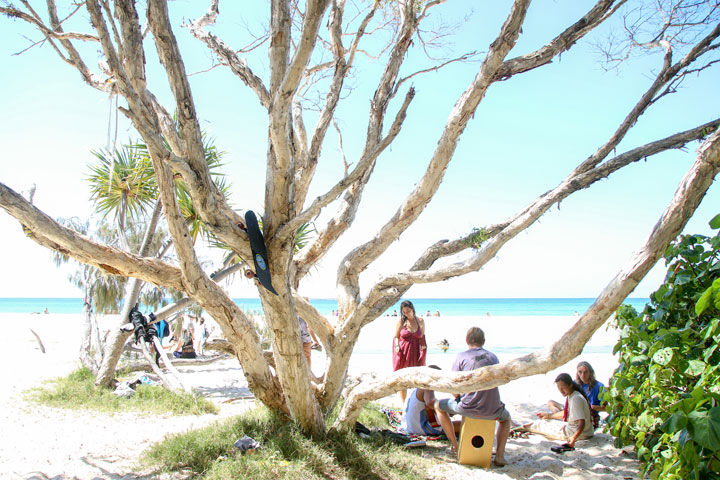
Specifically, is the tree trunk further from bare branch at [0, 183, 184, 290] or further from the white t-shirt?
A: the white t-shirt

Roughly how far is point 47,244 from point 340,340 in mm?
2519

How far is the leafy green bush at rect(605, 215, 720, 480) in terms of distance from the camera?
2301 millimetres

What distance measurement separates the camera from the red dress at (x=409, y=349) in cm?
546

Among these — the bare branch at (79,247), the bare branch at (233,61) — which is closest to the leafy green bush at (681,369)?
the bare branch at (79,247)

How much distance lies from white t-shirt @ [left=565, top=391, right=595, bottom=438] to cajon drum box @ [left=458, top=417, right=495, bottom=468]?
3.69ft

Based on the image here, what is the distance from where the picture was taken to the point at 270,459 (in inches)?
138

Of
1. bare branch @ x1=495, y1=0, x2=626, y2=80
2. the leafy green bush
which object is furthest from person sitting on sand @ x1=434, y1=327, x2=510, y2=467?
bare branch @ x1=495, y1=0, x2=626, y2=80

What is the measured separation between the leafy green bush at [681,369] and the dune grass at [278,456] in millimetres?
1726

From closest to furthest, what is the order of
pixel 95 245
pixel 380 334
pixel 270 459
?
pixel 95 245
pixel 270 459
pixel 380 334

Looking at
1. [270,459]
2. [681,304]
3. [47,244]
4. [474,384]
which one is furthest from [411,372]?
[47,244]

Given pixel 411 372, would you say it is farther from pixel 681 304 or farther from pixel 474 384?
pixel 681 304

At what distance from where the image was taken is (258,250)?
3414 mm

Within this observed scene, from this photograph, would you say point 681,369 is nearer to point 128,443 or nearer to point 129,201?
point 128,443

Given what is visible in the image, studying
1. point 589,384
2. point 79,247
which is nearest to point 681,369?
point 589,384
